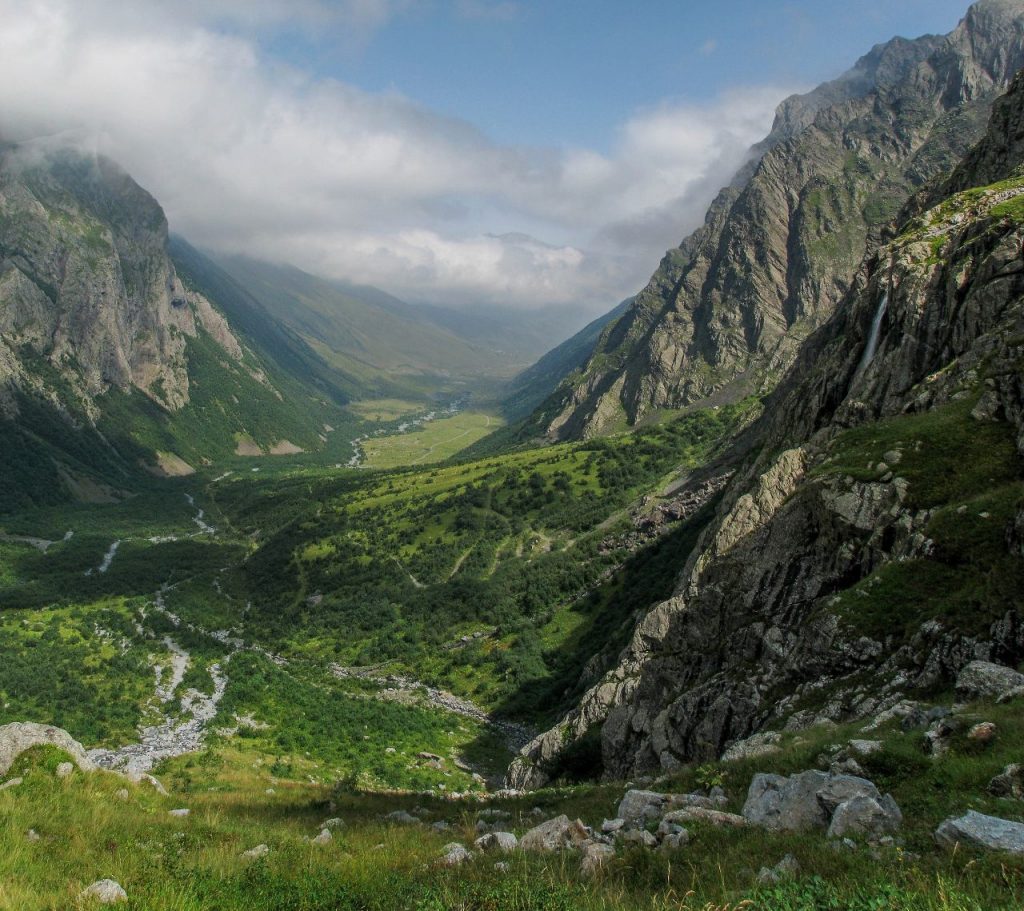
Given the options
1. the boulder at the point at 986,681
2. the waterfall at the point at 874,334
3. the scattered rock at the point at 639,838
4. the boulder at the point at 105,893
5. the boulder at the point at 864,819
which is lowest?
the scattered rock at the point at 639,838

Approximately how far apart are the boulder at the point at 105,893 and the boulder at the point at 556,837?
6.73 metres

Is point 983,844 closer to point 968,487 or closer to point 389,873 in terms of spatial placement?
point 389,873

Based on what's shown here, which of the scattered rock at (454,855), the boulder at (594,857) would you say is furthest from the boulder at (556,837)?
the scattered rock at (454,855)

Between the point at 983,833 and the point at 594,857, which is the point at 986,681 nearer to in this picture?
the point at 983,833

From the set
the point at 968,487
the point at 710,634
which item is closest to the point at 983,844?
the point at 968,487

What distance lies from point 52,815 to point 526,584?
95.8m

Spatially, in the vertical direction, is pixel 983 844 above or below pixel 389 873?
above

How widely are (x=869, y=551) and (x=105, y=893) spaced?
28919 millimetres

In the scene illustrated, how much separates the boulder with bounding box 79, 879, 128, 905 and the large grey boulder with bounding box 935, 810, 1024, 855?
37.9 ft

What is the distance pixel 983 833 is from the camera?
834 cm

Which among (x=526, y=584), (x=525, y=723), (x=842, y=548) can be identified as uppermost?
(x=842, y=548)

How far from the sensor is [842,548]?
95.0 feet

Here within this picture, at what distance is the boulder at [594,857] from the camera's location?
10102 millimetres

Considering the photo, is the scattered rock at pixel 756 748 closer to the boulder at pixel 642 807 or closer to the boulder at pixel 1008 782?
the boulder at pixel 642 807
